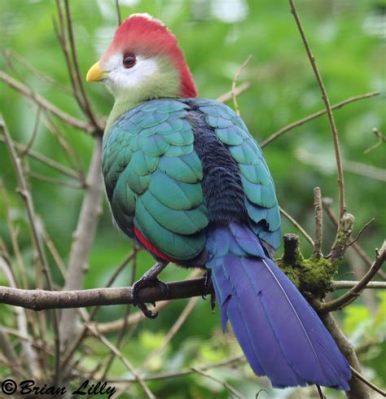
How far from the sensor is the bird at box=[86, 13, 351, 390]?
254 cm

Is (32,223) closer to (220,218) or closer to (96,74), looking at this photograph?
(220,218)

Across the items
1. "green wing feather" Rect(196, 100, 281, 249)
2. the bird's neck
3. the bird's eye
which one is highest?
the bird's eye

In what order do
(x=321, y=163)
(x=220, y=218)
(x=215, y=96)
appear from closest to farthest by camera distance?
(x=220, y=218)
(x=321, y=163)
(x=215, y=96)

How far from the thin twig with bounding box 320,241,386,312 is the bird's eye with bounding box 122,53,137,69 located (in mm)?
1623

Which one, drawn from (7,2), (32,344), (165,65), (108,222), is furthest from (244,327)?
(7,2)

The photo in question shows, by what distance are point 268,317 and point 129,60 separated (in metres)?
1.71

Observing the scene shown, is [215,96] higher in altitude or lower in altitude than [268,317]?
higher

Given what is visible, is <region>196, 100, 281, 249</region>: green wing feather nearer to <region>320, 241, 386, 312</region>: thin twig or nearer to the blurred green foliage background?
<region>320, 241, 386, 312</region>: thin twig

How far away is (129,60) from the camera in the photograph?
13.1ft

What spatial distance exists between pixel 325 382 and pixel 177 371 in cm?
128

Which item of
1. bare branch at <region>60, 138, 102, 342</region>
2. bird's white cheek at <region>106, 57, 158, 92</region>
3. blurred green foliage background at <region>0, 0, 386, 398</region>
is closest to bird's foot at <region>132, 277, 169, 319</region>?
bare branch at <region>60, 138, 102, 342</region>

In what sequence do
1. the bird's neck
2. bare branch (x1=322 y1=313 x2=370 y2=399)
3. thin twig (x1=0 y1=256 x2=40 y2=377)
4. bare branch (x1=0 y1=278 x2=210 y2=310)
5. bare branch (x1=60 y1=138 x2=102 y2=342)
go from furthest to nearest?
the bird's neck → bare branch (x1=60 y1=138 x2=102 y2=342) → thin twig (x1=0 y1=256 x2=40 y2=377) → bare branch (x1=322 y1=313 x2=370 y2=399) → bare branch (x1=0 y1=278 x2=210 y2=310)

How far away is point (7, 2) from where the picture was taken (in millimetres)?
5664

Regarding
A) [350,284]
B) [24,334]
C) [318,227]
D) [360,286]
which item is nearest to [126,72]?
[24,334]
